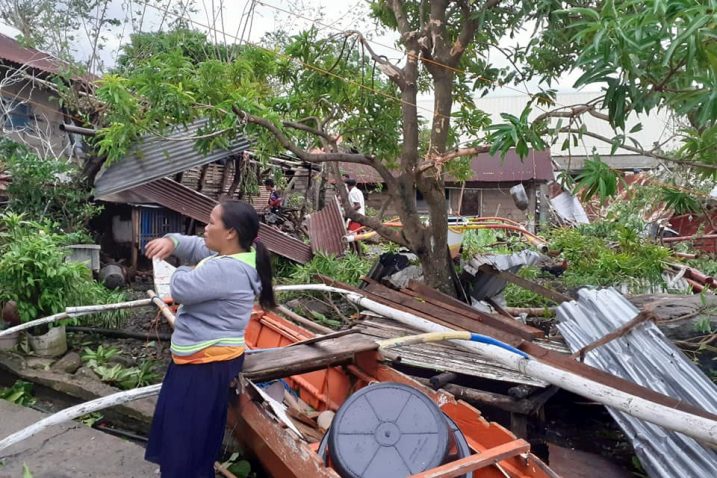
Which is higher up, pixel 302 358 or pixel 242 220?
pixel 242 220

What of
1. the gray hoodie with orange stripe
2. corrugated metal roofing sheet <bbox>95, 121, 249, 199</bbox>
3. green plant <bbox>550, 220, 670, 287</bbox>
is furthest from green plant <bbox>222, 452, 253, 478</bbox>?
green plant <bbox>550, 220, 670, 287</bbox>

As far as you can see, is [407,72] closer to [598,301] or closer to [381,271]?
[381,271]

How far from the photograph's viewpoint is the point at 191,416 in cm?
294

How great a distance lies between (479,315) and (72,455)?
340cm

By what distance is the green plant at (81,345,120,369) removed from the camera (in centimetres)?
545

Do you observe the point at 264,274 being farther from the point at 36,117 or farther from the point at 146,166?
the point at 36,117

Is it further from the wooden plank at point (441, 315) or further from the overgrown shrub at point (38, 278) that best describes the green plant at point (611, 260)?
the overgrown shrub at point (38, 278)

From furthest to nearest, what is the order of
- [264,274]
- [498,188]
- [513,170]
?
[498,188], [513,170], [264,274]

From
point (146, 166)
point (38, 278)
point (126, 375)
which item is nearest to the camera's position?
point (126, 375)

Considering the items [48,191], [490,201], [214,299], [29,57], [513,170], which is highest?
[29,57]

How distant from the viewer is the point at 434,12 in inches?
230

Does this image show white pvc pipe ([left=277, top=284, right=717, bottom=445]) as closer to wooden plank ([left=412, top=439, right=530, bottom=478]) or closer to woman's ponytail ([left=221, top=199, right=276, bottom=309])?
wooden plank ([left=412, top=439, right=530, bottom=478])

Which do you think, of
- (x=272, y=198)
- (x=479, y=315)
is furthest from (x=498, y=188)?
(x=479, y=315)

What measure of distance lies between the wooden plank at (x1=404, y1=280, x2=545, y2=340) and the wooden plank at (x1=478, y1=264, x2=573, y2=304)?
630 millimetres
